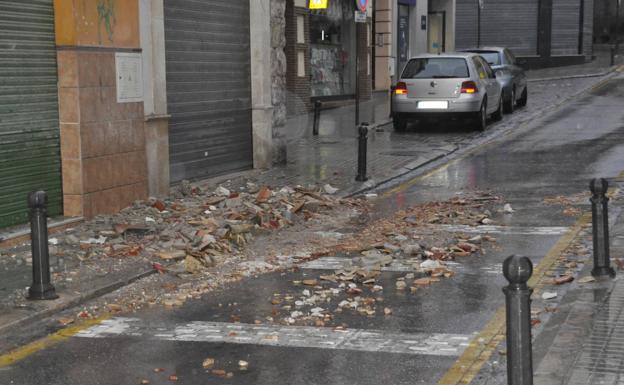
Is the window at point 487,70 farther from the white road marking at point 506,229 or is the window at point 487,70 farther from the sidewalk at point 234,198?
the white road marking at point 506,229

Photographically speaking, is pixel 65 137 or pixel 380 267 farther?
pixel 65 137

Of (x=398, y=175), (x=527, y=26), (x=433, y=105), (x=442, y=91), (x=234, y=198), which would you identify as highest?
(x=527, y=26)

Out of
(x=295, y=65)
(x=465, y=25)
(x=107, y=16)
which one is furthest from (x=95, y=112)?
(x=465, y=25)

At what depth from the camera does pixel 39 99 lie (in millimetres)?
10602

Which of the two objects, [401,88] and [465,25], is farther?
[465,25]

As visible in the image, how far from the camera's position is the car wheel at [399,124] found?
72.3 feet

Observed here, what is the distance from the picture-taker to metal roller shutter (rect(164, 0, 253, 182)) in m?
13.5

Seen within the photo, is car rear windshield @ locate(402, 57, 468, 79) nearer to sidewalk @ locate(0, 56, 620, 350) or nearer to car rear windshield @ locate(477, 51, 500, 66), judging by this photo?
sidewalk @ locate(0, 56, 620, 350)

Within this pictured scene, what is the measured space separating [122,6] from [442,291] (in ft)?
19.9

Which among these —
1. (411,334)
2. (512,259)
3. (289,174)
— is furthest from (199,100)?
(512,259)

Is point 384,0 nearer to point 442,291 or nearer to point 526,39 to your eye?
point 526,39

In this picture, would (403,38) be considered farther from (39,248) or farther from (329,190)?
(39,248)

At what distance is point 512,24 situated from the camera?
4656 centimetres

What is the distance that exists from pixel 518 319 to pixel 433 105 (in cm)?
1709
